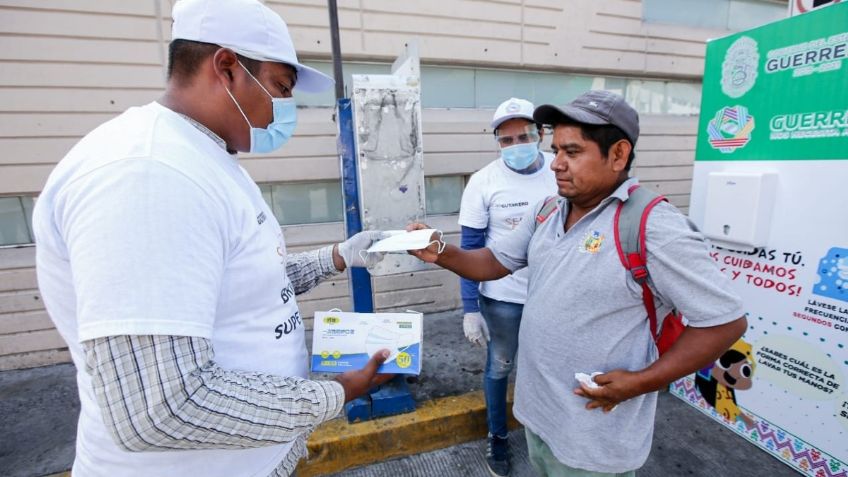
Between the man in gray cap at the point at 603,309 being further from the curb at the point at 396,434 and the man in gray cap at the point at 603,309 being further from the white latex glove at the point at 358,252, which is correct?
the curb at the point at 396,434

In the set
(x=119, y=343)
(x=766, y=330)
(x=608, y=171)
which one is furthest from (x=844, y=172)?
(x=119, y=343)

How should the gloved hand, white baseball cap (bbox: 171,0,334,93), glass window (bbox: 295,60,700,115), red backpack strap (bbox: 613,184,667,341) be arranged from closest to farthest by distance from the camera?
white baseball cap (bbox: 171,0,334,93), red backpack strap (bbox: 613,184,667,341), the gloved hand, glass window (bbox: 295,60,700,115)

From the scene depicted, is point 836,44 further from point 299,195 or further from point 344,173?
point 299,195

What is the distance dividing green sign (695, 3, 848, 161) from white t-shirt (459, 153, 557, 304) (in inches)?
50.6

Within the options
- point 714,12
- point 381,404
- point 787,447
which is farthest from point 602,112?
point 714,12

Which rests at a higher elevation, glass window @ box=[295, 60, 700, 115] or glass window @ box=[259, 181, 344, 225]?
glass window @ box=[295, 60, 700, 115]

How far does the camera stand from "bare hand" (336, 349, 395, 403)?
3.71 feet

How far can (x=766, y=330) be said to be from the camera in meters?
2.52

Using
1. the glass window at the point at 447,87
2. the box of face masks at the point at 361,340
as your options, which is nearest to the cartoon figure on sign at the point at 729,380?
the box of face masks at the point at 361,340

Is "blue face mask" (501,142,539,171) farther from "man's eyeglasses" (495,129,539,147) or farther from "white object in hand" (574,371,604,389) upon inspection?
"white object in hand" (574,371,604,389)

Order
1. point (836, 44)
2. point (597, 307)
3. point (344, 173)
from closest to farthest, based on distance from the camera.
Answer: point (597, 307), point (836, 44), point (344, 173)

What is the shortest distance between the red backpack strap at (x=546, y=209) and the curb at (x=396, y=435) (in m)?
1.63

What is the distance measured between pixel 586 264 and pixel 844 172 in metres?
1.86

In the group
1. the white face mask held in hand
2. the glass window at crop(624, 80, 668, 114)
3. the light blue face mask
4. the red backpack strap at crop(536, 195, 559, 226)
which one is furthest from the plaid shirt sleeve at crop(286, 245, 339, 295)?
the glass window at crop(624, 80, 668, 114)
